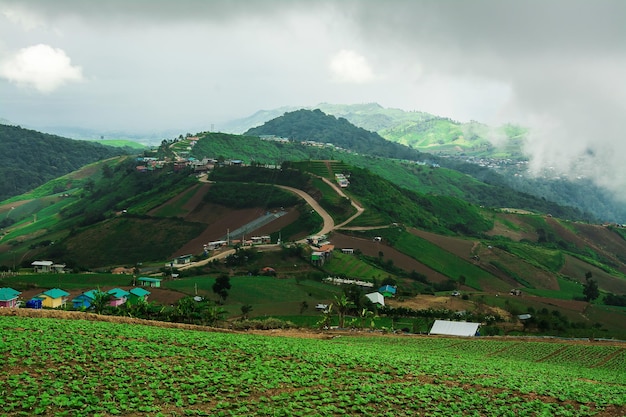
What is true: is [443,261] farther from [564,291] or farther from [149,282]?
[149,282]

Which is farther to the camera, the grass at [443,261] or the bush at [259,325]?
the grass at [443,261]

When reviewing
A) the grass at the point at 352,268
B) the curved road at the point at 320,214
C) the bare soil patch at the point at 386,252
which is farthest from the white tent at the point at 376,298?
the curved road at the point at 320,214

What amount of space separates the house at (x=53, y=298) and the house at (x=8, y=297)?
286 centimetres

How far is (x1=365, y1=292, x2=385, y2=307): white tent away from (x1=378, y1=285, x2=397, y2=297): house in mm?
4683

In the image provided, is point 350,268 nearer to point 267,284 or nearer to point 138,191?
point 267,284

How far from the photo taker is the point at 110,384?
82.1 feet

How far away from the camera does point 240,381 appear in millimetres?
27391

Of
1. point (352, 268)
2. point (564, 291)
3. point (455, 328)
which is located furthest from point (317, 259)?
point (564, 291)

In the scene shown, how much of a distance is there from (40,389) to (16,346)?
6.86 meters

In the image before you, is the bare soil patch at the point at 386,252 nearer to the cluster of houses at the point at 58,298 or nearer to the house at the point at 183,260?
the house at the point at 183,260

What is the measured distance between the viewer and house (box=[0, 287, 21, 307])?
74625mm

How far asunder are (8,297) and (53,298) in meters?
5.81

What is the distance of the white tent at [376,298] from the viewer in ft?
280

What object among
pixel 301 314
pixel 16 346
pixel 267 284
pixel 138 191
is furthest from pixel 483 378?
pixel 138 191
